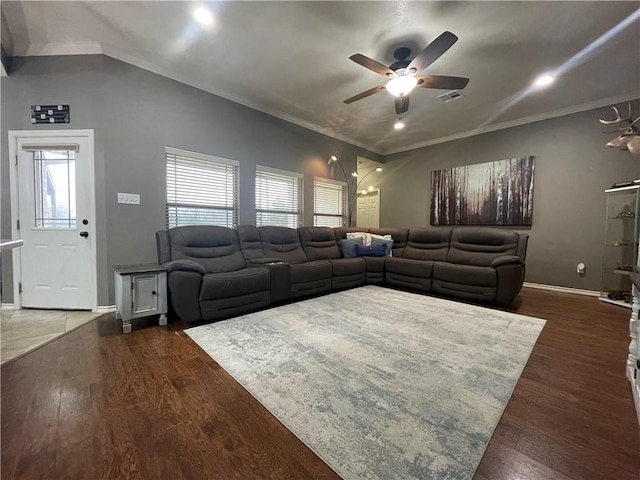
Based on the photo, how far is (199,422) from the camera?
4.19 feet

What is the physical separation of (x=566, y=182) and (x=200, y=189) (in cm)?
565

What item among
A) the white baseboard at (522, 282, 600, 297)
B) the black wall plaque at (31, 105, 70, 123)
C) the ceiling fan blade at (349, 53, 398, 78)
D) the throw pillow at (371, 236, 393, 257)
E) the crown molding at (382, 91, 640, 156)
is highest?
the crown molding at (382, 91, 640, 156)

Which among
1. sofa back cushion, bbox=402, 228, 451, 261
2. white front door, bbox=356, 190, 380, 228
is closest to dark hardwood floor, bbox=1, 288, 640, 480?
sofa back cushion, bbox=402, 228, 451, 261

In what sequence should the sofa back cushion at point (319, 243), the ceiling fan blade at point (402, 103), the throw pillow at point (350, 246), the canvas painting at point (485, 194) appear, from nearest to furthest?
the ceiling fan blade at point (402, 103) < the sofa back cushion at point (319, 243) < the canvas painting at point (485, 194) < the throw pillow at point (350, 246)

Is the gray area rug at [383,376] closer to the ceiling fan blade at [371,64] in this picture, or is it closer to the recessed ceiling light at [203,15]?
the ceiling fan blade at [371,64]

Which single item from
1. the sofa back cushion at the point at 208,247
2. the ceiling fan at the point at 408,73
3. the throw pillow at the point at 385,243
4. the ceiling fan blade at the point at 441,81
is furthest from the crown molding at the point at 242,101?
the ceiling fan blade at the point at 441,81

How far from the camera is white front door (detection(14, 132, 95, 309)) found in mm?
2885

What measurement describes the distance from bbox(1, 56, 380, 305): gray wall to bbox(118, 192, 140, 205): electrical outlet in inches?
1.9

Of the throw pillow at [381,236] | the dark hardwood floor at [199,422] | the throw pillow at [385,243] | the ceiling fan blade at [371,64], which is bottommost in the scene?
the dark hardwood floor at [199,422]

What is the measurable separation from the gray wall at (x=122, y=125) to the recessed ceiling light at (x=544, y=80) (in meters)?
4.14

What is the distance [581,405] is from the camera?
56.3 inches

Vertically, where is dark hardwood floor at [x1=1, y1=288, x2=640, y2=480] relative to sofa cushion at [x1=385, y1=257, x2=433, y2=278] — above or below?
below

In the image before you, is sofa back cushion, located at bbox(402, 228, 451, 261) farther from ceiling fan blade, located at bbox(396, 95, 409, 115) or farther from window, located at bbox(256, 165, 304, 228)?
ceiling fan blade, located at bbox(396, 95, 409, 115)

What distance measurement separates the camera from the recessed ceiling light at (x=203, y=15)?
224 centimetres
